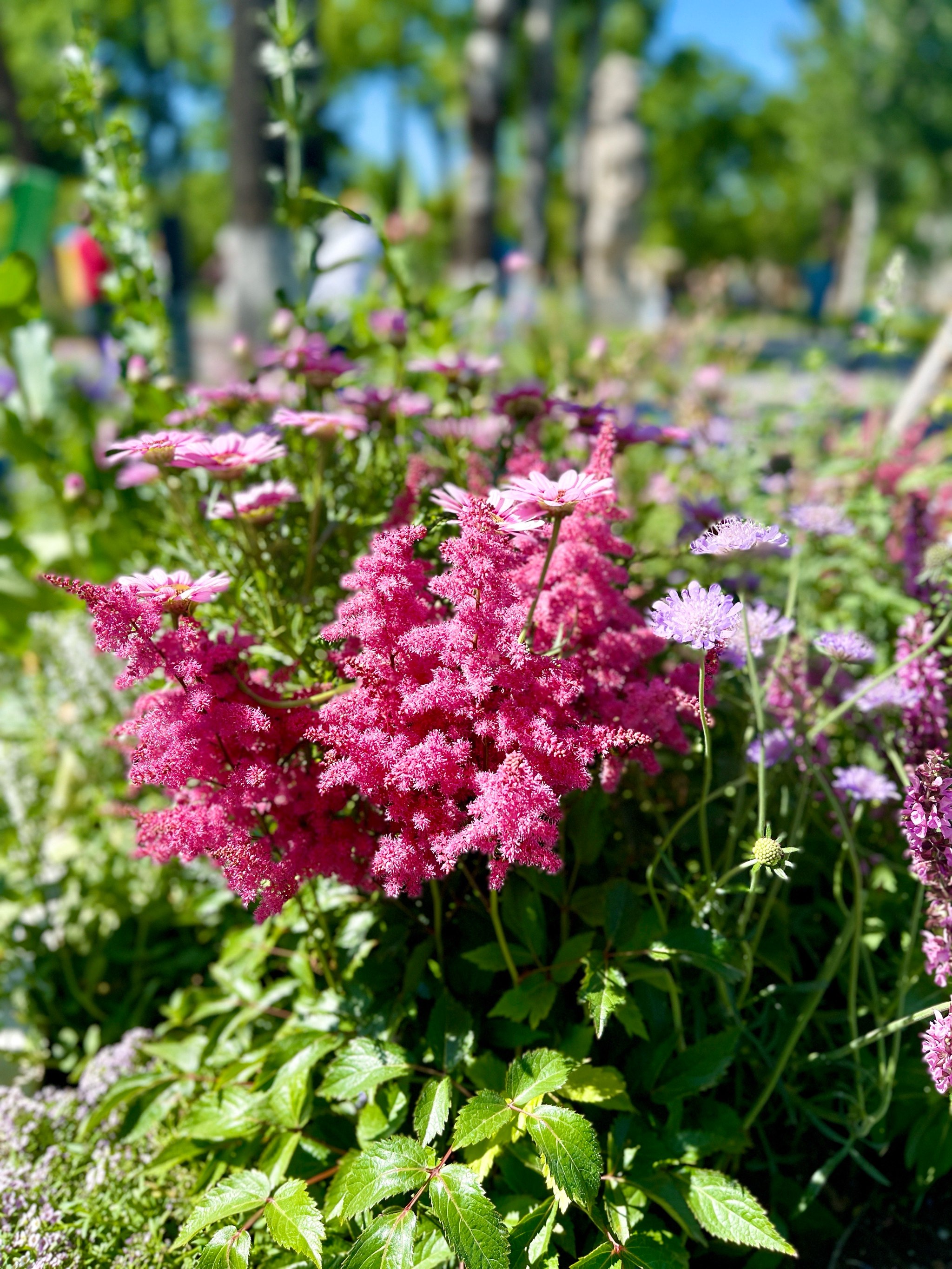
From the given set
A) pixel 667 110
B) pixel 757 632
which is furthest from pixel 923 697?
pixel 667 110

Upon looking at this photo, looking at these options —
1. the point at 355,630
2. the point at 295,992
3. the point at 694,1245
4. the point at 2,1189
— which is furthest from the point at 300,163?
the point at 694,1245

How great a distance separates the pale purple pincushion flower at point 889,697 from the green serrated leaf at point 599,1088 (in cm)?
71

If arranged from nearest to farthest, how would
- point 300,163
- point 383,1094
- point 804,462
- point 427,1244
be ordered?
point 427,1244 < point 383,1094 < point 300,163 < point 804,462

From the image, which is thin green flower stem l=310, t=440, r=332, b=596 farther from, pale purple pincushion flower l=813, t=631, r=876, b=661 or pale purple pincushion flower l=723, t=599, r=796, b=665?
pale purple pincushion flower l=813, t=631, r=876, b=661

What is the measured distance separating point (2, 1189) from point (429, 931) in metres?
0.76

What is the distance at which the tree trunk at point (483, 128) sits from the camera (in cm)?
903

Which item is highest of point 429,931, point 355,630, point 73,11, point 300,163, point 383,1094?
point 73,11

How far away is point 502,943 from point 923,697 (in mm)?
785

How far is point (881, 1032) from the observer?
1326 millimetres

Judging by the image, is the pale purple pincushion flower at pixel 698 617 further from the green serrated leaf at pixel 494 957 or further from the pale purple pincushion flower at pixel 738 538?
the green serrated leaf at pixel 494 957

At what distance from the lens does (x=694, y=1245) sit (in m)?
1.47

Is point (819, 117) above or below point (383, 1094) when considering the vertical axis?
above

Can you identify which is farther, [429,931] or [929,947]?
[429,931]

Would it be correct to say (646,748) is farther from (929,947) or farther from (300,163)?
(300,163)
